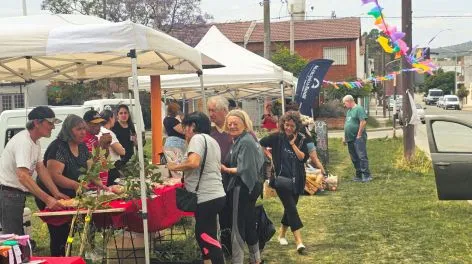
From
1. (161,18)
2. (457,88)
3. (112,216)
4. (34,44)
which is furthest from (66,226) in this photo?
(457,88)

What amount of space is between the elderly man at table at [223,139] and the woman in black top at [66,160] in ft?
4.59

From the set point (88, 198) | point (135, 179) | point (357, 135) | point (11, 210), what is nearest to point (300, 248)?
point (135, 179)

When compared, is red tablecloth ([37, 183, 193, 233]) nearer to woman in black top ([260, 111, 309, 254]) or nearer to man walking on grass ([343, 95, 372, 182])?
woman in black top ([260, 111, 309, 254])

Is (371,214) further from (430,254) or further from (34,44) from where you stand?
(34,44)

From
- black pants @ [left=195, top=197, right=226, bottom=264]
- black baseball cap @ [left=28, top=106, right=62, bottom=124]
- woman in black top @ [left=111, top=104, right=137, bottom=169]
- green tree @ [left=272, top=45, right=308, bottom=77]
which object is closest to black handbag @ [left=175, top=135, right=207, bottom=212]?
black pants @ [left=195, top=197, right=226, bottom=264]

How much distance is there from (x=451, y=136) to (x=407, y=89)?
5.69 meters

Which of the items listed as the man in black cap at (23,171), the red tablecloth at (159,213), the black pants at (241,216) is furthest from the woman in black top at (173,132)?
the man in black cap at (23,171)

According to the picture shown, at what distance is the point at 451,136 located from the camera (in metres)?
9.27

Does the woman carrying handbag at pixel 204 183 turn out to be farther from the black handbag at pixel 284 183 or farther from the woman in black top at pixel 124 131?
the woman in black top at pixel 124 131

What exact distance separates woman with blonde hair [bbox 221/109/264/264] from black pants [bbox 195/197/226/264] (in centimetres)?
53

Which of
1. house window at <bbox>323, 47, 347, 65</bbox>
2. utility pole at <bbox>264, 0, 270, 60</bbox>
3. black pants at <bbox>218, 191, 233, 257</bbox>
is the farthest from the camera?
house window at <bbox>323, 47, 347, 65</bbox>

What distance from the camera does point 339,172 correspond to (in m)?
14.8

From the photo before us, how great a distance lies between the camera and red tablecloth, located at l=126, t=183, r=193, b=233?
595cm

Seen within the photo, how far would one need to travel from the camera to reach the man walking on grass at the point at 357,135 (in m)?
12.8
